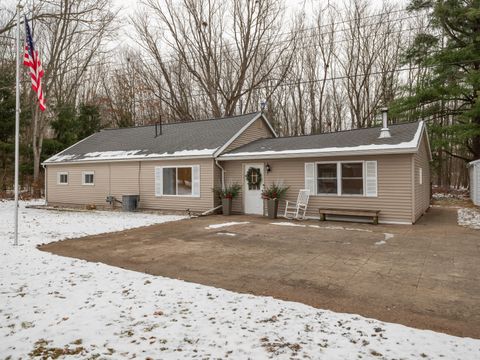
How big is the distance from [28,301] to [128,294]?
1.22 metres

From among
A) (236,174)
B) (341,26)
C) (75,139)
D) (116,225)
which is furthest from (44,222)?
(341,26)

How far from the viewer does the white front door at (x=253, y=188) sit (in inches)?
500

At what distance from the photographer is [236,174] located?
13.1 m

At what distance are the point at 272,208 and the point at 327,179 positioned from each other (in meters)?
2.14

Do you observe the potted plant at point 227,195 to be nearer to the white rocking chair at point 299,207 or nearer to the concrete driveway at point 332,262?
the white rocking chair at point 299,207

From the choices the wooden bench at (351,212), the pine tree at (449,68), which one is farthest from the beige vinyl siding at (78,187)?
the pine tree at (449,68)

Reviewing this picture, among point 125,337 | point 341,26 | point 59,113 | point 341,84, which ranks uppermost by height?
point 341,26

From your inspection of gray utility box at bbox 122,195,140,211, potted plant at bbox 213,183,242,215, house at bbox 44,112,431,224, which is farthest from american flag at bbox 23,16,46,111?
gray utility box at bbox 122,195,140,211

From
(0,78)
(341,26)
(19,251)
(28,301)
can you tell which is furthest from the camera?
(341,26)

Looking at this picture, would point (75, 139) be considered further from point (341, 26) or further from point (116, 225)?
point (341, 26)

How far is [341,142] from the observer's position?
11477 mm

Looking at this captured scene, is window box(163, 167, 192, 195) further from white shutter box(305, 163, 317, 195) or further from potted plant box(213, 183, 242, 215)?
white shutter box(305, 163, 317, 195)

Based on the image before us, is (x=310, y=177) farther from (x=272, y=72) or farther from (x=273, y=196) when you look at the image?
(x=272, y=72)

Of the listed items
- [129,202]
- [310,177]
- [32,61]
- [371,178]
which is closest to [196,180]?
[129,202]
